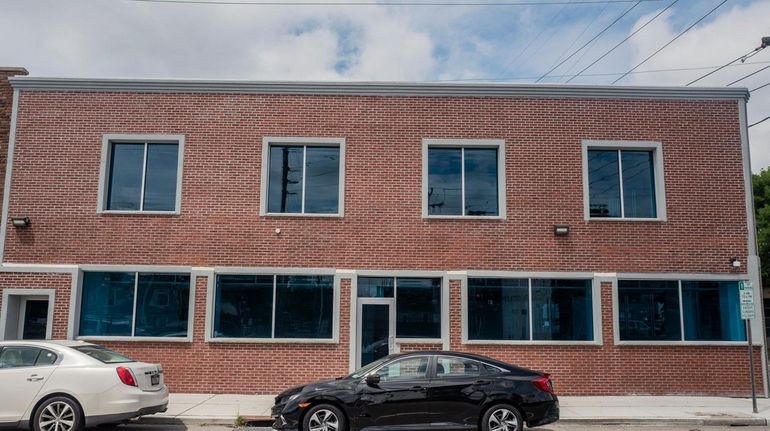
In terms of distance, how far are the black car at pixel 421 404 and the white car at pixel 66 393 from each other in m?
2.39

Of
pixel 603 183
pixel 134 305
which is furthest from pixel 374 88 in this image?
pixel 134 305

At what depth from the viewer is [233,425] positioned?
1151cm

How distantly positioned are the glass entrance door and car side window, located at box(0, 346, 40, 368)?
274 inches

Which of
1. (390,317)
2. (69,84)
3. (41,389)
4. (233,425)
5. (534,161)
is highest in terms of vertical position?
(69,84)

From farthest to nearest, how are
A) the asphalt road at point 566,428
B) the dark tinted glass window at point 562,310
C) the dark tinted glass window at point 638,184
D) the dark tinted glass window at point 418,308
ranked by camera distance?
the dark tinted glass window at point 638,184, the dark tinted glass window at point 562,310, the dark tinted glass window at point 418,308, the asphalt road at point 566,428

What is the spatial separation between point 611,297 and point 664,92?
529cm

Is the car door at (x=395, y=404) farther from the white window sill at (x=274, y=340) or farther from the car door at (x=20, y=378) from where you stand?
the white window sill at (x=274, y=340)

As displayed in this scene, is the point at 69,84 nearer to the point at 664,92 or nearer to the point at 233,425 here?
the point at 233,425

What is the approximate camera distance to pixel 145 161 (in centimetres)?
1571

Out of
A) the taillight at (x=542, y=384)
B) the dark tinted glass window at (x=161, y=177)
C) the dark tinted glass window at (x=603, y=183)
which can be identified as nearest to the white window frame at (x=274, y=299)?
the dark tinted glass window at (x=161, y=177)

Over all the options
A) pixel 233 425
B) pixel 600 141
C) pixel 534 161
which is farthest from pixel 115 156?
pixel 600 141

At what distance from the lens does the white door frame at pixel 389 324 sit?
14883 mm

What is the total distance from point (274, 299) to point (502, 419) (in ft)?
22.9

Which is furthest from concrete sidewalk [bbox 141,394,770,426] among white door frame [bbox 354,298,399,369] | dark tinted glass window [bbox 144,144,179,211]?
dark tinted glass window [bbox 144,144,179,211]
